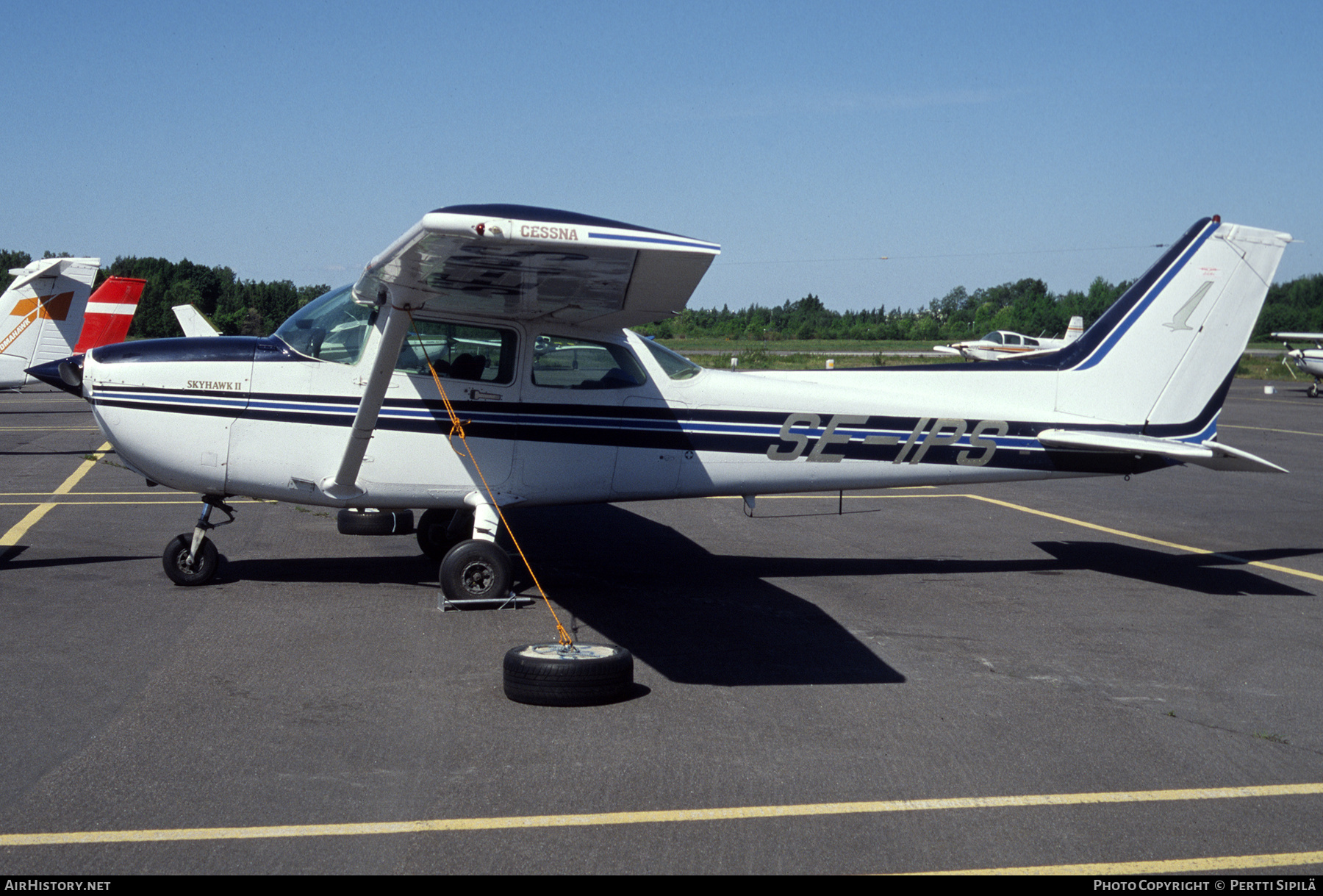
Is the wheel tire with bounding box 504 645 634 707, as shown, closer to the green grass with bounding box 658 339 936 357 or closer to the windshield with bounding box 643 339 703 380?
the windshield with bounding box 643 339 703 380

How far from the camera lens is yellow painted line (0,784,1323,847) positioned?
3.60m

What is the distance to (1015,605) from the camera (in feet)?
24.6

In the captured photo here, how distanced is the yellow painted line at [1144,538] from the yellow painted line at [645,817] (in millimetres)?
5342

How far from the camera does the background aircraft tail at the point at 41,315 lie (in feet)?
64.8

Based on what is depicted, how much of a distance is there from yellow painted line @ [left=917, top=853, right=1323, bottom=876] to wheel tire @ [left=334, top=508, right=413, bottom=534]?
269 inches

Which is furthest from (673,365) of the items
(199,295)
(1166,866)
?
(199,295)

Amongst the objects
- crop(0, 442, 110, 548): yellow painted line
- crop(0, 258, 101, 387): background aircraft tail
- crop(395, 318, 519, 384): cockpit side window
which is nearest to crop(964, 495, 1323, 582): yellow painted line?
crop(395, 318, 519, 384): cockpit side window

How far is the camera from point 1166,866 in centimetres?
354

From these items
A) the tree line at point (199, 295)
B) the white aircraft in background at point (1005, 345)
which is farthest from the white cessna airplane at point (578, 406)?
the tree line at point (199, 295)

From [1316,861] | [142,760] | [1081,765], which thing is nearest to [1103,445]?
[1081,765]

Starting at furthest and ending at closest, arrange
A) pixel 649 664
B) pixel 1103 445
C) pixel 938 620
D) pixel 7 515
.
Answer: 1. pixel 7 515
2. pixel 1103 445
3. pixel 938 620
4. pixel 649 664

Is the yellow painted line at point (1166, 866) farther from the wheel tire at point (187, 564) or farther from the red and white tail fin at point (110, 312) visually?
the red and white tail fin at point (110, 312)

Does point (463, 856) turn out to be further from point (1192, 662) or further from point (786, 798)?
point (1192, 662)

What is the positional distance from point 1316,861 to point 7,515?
1132 cm
